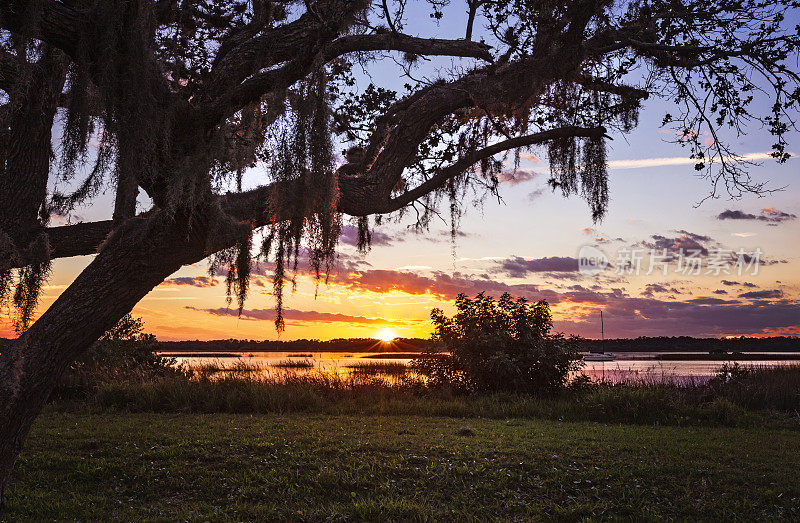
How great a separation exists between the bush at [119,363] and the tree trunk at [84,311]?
32.1 feet

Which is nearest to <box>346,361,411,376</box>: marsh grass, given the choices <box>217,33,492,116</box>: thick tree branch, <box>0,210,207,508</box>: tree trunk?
<box>217,33,492,116</box>: thick tree branch

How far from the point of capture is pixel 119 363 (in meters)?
16.5

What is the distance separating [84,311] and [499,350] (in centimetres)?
1179

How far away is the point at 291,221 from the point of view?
4719 millimetres

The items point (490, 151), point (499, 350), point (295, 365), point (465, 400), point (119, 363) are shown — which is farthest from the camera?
point (295, 365)

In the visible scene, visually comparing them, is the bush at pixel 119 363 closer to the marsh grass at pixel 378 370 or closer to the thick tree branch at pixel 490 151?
the marsh grass at pixel 378 370

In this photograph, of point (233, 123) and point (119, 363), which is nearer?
point (233, 123)

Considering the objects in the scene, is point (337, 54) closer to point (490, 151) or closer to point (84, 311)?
point (490, 151)

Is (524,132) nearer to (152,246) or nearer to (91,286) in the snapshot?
(152,246)

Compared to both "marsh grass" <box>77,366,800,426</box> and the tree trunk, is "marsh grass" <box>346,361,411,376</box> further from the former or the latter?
the tree trunk

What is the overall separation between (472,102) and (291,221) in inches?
126

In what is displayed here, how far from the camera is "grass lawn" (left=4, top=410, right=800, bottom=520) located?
19.6 feet

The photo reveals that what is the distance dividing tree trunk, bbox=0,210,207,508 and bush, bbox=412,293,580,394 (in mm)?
10725

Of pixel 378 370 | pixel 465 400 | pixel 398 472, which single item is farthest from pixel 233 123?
pixel 378 370
